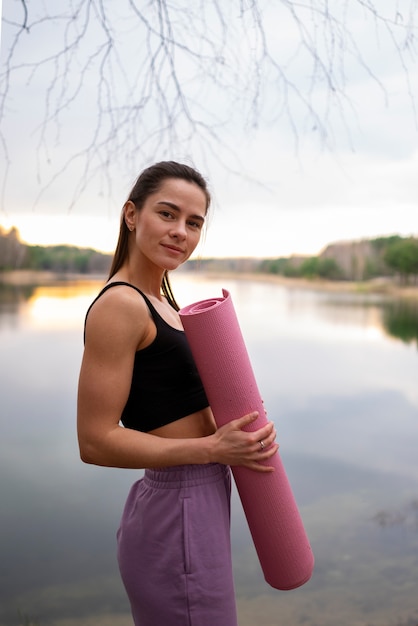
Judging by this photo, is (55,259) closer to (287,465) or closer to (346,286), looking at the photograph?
(287,465)

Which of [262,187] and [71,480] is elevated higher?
[262,187]

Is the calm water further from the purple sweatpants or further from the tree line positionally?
the purple sweatpants

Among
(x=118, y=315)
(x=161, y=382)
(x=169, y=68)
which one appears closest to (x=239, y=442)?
(x=161, y=382)

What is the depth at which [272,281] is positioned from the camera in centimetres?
296

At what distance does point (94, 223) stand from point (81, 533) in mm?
1262

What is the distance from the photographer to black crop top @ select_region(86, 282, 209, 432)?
918 mm

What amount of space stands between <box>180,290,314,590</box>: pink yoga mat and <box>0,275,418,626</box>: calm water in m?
1.22

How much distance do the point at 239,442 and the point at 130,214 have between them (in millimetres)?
408

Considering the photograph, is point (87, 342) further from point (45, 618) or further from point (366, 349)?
point (366, 349)

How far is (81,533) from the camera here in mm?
2471

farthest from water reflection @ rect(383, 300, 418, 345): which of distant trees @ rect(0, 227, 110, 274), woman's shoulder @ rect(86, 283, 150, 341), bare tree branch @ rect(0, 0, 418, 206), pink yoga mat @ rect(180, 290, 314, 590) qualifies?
woman's shoulder @ rect(86, 283, 150, 341)

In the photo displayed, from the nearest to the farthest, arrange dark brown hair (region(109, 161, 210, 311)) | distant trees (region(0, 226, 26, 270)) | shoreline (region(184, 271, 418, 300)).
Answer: dark brown hair (region(109, 161, 210, 311)) → distant trees (region(0, 226, 26, 270)) → shoreline (region(184, 271, 418, 300))

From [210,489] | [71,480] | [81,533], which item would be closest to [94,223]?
[71,480]

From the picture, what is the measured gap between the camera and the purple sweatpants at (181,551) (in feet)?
3.00
